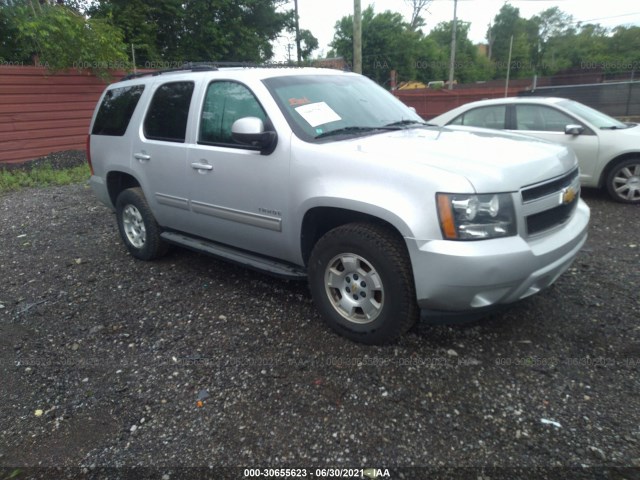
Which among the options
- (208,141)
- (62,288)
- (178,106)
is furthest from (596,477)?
(62,288)

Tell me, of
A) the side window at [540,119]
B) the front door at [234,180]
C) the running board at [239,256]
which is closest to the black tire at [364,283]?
the running board at [239,256]

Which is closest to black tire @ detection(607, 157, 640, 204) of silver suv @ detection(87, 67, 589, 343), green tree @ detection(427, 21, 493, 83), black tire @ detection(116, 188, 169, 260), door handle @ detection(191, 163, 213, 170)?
silver suv @ detection(87, 67, 589, 343)

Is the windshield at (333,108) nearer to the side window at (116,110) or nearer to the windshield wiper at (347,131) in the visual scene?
the windshield wiper at (347,131)

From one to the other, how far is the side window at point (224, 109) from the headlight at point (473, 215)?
1627 mm

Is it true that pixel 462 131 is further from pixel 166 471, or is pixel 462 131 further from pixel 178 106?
pixel 166 471

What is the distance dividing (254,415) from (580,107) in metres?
6.75

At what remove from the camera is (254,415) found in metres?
2.67

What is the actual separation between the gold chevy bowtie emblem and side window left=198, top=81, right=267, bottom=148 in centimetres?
214

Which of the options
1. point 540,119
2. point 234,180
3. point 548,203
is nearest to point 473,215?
point 548,203

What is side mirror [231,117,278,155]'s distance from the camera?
10.7ft

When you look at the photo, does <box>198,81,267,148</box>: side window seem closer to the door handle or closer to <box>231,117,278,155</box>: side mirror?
the door handle

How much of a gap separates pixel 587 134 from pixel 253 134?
212 inches

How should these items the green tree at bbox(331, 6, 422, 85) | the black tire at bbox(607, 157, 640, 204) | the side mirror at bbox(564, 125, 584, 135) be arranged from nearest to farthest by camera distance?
the black tire at bbox(607, 157, 640, 204) → the side mirror at bbox(564, 125, 584, 135) → the green tree at bbox(331, 6, 422, 85)

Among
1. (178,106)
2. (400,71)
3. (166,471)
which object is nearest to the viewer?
(166,471)
